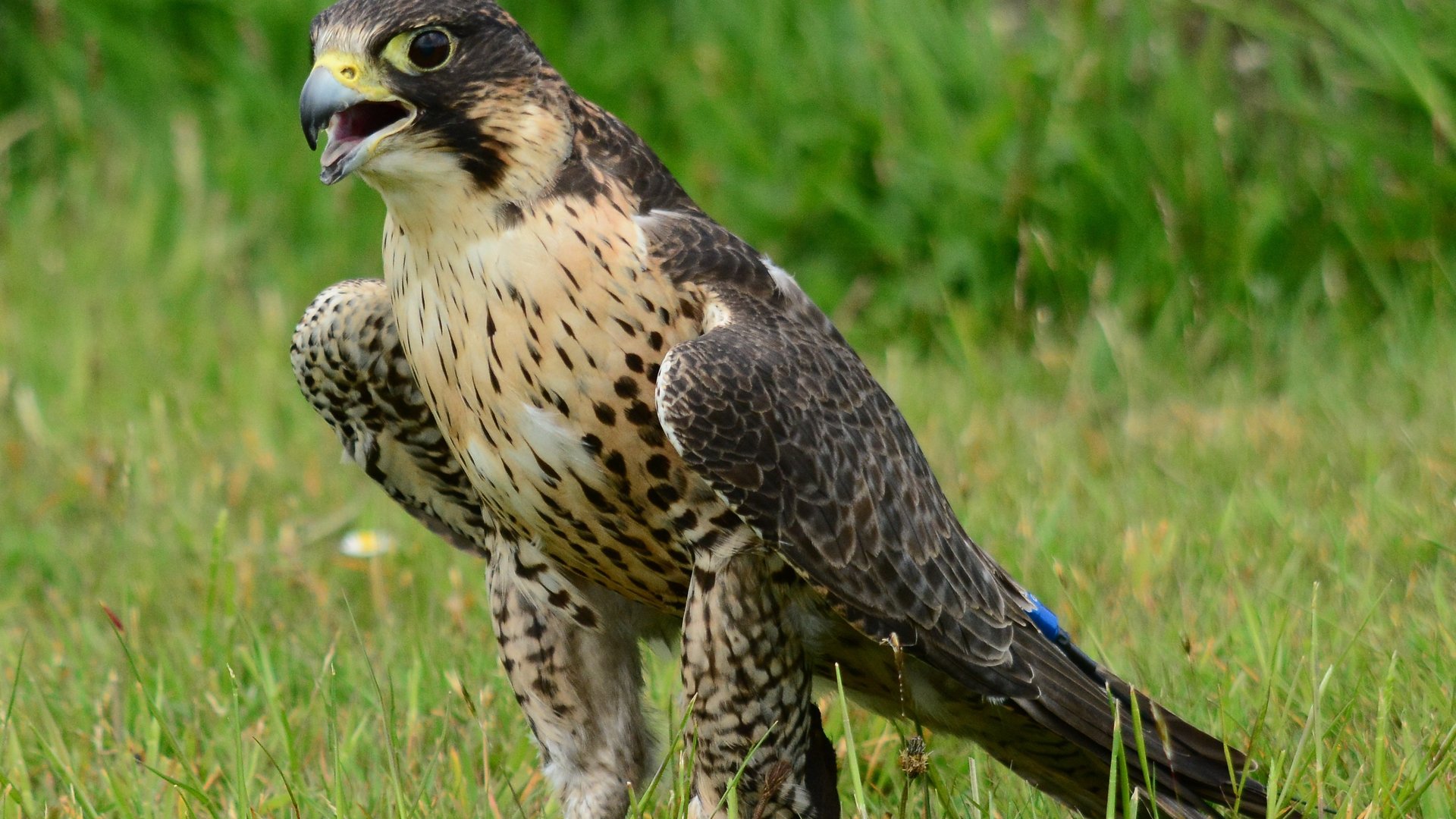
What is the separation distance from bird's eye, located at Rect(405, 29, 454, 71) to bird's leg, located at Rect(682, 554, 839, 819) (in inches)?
33.9

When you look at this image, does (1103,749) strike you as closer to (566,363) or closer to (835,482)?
(835,482)

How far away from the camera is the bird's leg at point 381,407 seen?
310 cm

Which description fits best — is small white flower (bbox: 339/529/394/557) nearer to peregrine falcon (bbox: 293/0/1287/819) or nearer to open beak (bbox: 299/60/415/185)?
peregrine falcon (bbox: 293/0/1287/819)

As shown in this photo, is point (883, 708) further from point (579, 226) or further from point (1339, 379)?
point (1339, 379)

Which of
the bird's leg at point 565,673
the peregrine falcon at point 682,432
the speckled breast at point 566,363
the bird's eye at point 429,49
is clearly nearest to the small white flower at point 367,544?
the bird's leg at point 565,673

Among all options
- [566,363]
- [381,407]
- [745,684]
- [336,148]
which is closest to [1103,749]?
[745,684]

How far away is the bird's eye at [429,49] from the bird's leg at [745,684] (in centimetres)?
A: 86

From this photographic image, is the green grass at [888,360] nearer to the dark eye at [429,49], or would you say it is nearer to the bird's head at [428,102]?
the bird's head at [428,102]

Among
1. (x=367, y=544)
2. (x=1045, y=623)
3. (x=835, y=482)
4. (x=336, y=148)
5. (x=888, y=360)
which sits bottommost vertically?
(x=888, y=360)

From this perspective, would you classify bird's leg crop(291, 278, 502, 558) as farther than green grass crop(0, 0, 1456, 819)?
No

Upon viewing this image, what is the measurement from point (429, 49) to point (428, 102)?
9 cm

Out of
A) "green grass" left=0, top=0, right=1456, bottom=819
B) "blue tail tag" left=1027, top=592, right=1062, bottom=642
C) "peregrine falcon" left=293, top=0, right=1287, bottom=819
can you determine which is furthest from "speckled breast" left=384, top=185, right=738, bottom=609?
"blue tail tag" left=1027, top=592, right=1062, bottom=642

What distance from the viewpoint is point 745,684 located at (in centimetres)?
274

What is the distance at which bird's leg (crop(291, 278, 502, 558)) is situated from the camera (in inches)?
122
